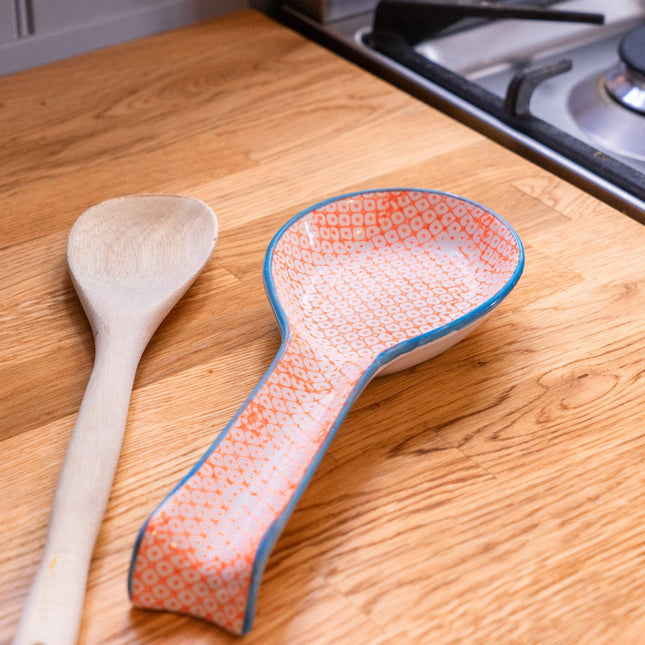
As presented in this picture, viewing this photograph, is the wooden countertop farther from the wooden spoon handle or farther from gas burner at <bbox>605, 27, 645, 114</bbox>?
gas burner at <bbox>605, 27, 645, 114</bbox>

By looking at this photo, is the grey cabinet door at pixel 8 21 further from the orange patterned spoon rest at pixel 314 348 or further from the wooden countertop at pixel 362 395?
the orange patterned spoon rest at pixel 314 348

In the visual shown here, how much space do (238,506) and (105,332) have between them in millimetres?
166

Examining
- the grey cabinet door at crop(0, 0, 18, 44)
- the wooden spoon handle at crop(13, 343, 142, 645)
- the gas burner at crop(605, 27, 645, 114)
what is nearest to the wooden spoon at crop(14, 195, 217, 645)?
the wooden spoon handle at crop(13, 343, 142, 645)

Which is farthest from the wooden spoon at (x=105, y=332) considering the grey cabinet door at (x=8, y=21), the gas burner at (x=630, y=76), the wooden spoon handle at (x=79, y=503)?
the gas burner at (x=630, y=76)

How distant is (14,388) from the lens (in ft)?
1.77

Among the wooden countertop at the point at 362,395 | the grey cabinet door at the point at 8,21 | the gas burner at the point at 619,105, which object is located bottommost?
the wooden countertop at the point at 362,395

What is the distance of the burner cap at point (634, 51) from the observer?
823 mm

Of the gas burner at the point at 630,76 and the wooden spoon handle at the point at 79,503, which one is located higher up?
the gas burner at the point at 630,76

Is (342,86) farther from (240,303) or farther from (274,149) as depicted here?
(240,303)

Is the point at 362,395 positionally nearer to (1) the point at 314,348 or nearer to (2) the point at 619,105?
(1) the point at 314,348

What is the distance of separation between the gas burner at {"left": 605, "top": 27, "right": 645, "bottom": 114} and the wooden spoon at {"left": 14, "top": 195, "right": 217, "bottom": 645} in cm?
44

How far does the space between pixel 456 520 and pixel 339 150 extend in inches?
15.4

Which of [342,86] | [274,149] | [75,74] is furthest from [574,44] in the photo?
[75,74]

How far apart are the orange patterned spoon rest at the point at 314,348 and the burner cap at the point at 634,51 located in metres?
0.31
